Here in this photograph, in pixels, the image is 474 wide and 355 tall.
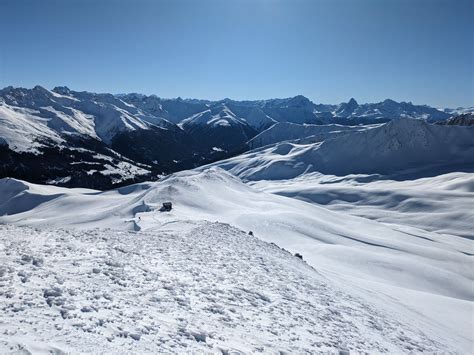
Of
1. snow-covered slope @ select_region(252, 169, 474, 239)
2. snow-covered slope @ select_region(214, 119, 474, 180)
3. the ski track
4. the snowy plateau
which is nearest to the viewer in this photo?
the ski track

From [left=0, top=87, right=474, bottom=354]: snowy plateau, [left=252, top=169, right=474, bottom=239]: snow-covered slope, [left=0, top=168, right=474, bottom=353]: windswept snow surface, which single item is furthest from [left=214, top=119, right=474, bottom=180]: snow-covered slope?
[left=0, top=87, right=474, bottom=354]: snowy plateau

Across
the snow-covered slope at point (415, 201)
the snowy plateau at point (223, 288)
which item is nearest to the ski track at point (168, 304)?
the snowy plateau at point (223, 288)

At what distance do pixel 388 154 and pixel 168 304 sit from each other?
627 feet

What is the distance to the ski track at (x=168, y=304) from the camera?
9922mm

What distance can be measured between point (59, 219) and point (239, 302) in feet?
166

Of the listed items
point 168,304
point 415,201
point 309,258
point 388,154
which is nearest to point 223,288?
point 168,304

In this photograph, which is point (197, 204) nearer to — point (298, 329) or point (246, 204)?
point (246, 204)

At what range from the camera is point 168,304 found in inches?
512

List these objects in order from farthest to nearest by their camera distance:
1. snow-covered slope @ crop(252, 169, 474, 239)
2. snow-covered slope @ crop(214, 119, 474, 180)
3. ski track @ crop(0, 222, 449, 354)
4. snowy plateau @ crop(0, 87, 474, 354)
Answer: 1. snow-covered slope @ crop(214, 119, 474, 180)
2. snow-covered slope @ crop(252, 169, 474, 239)
3. snowy plateau @ crop(0, 87, 474, 354)
4. ski track @ crop(0, 222, 449, 354)

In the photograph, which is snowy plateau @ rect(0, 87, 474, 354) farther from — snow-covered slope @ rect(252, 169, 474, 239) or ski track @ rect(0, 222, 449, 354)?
snow-covered slope @ rect(252, 169, 474, 239)

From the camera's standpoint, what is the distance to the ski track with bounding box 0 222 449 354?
9922 mm

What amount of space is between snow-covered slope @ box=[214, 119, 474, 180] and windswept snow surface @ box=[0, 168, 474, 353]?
9888cm

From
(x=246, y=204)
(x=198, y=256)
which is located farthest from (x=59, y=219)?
(x=198, y=256)

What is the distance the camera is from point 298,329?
536 inches
